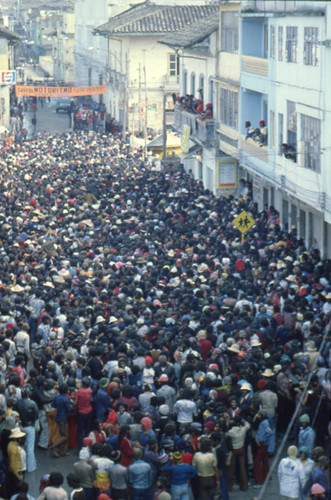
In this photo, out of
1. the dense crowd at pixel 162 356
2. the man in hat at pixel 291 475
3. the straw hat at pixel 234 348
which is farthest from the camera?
the straw hat at pixel 234 348

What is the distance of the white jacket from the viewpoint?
14.1 meters

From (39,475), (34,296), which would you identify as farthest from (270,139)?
(39,475)

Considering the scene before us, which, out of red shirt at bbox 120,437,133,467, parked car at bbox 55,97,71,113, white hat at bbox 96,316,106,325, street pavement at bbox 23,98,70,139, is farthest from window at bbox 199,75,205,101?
parked car at bbox 55,97,71,113

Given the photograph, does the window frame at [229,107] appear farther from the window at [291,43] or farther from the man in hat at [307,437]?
the man in hat at [307,437]

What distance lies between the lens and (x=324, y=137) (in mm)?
26203

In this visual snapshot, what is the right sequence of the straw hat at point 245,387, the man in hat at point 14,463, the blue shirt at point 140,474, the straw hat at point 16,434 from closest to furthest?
1. the blue shirt at point 140,474
2. the man in hat at point 14,463
3. the straw hat at point 16,434
4. the straw hat at point 245,387

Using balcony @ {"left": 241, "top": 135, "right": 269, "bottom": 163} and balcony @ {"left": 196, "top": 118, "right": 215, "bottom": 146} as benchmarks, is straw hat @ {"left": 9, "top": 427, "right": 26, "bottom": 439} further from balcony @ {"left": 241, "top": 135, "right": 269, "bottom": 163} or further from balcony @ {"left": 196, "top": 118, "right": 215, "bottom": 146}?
balcony @ {"left": 196, "top": 118, "right": 215, "bottom": 146}

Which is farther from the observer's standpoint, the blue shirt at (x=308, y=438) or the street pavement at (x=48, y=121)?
the street pavement at (x=48, y=121)

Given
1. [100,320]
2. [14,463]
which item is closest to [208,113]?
[100,320]

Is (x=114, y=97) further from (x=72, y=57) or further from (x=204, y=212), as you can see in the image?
(x=204, y=212)

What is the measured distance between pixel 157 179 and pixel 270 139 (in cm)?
997

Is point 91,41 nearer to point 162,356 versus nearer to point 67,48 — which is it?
point 67,48

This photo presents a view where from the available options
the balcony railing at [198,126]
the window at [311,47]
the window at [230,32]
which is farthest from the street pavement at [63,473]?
the balcony railing at [198,126]

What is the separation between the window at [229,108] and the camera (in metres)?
37.5
